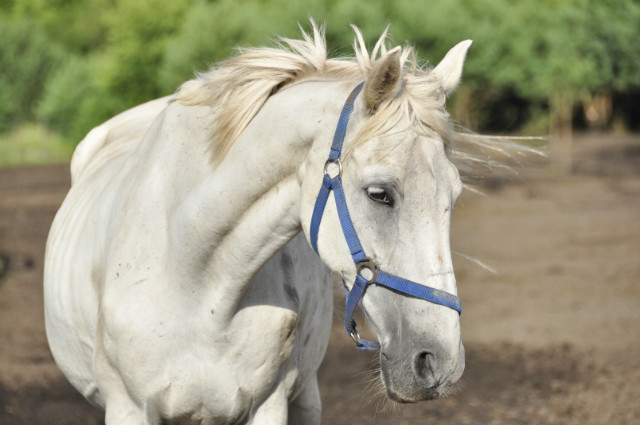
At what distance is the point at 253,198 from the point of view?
2.46 metres

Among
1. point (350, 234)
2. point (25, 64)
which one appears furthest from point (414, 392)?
point (25, 64)

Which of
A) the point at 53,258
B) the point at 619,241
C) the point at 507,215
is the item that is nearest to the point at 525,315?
the point at 619,241

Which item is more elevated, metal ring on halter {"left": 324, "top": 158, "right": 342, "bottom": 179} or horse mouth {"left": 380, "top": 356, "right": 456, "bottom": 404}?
metal ring on halter {"left": 324, "top": 158, "right": 342, "bottom": 179}

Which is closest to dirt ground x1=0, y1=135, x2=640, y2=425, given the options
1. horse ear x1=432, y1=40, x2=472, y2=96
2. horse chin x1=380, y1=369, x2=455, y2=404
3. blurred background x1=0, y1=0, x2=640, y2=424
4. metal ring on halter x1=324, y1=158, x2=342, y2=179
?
blurred background x1=0, y1=0, x2=640, y2=424

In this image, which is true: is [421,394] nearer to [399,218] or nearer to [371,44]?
[399,218]

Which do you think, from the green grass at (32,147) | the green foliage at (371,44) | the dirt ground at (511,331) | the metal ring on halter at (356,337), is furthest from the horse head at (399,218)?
the green grass at (32,147)

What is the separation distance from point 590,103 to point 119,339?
125 ft

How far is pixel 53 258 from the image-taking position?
3354 millimetres

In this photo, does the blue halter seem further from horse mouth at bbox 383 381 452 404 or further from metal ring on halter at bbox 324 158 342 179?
horse mouth at bbox 383 381 452 404

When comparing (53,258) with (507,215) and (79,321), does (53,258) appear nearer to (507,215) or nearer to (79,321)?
(79,321)

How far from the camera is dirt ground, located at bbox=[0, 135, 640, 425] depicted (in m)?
5.54

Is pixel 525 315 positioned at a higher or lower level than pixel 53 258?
lower

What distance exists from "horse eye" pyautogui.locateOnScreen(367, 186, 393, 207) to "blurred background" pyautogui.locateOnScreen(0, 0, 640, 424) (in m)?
0.61

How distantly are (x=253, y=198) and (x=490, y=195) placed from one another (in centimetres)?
1576
